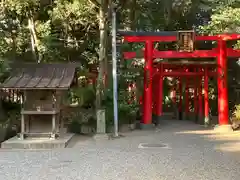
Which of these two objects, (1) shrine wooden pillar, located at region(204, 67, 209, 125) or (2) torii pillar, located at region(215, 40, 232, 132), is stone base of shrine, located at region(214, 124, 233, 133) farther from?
(1) shrine wooden pillar, located at region(204, 67, 209, 125)

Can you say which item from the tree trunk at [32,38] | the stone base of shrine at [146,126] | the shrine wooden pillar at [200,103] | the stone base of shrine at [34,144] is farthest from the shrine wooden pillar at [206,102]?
the stone base of shrine at [34,144]

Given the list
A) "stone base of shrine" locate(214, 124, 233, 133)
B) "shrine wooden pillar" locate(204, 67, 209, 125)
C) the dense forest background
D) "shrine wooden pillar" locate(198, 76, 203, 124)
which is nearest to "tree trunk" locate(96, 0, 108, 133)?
the dense forest background

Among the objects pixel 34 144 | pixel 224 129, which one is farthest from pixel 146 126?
pixel 34 144

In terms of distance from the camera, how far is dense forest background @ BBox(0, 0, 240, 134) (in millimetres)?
15664

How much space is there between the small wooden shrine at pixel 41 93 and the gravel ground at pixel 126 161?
1171mm

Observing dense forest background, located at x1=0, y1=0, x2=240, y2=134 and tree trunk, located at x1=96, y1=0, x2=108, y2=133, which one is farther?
dense forest background, located at x1=0, y1=0, x2=240, y2=134

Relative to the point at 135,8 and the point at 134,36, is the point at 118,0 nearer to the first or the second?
the point at 135,8

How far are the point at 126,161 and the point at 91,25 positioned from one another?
12.0 meters

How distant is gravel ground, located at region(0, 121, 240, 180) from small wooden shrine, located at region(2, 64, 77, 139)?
46.1 inches

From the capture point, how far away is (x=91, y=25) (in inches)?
781

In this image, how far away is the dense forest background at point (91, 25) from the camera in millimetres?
15664

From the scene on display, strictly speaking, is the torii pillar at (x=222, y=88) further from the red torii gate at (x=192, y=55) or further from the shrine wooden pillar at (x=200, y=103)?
the shrine wooden pillar at (x=200, y=103)

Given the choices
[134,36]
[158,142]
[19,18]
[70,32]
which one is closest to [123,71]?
[134,36]

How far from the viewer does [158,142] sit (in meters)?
12.7
